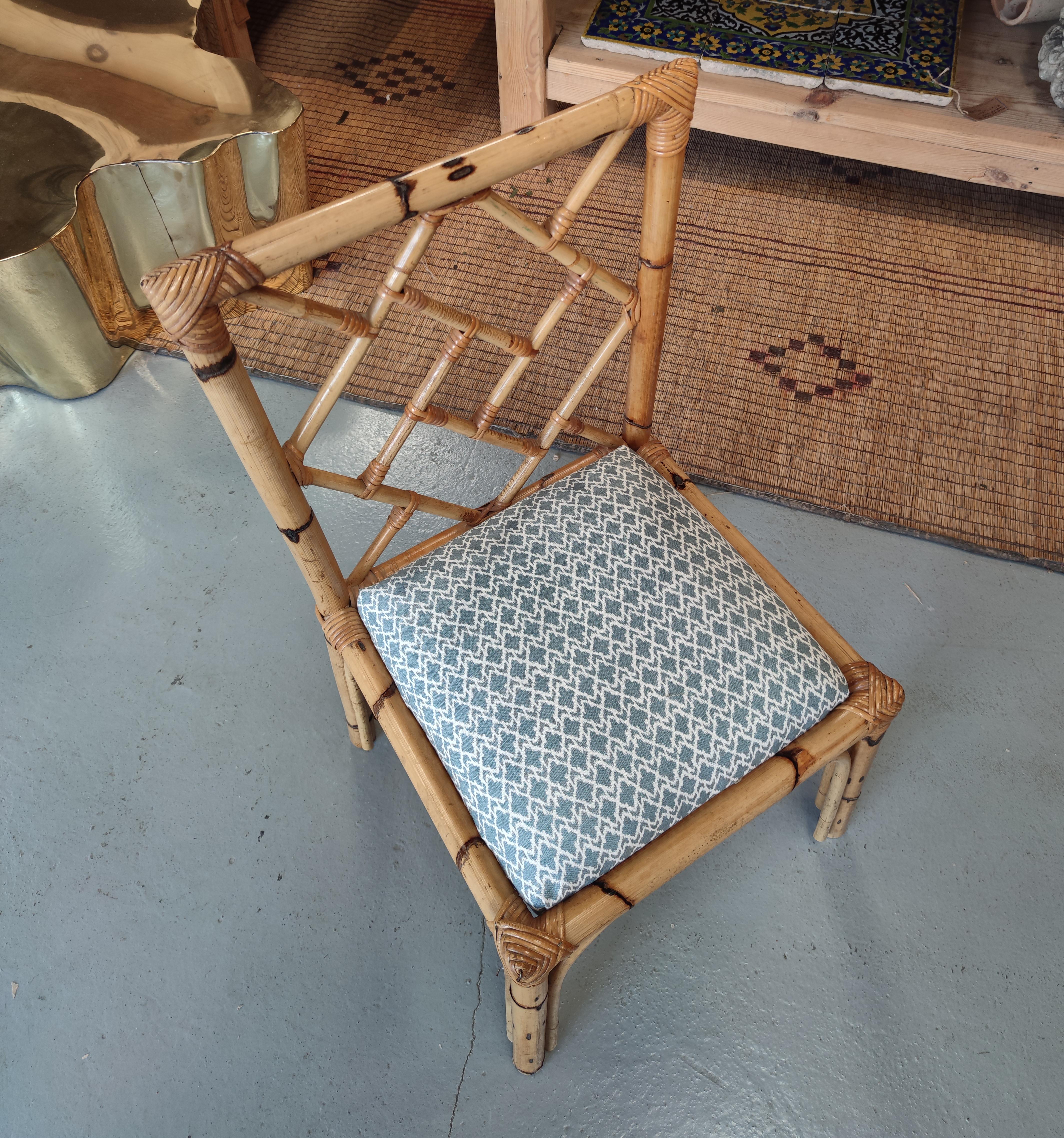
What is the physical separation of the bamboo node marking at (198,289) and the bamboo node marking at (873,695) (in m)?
0.70

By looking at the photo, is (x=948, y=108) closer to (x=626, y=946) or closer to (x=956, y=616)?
(x=956, y=616)

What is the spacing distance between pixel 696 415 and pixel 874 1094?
1.10 m

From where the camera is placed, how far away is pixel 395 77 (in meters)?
2.22

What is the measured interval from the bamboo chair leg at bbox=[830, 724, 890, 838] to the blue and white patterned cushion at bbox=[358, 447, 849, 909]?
4.5 inches

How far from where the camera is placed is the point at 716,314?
176cm

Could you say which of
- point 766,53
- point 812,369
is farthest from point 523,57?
point 812,369

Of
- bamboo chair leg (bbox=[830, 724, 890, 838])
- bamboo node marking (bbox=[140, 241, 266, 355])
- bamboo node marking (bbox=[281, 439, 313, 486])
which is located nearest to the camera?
bamboo node marking (bbox=[140, 241, 266, 355])

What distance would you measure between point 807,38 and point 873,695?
5.08ft

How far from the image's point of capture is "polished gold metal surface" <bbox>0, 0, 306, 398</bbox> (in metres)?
1.48

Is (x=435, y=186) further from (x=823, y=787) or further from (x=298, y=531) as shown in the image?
(x=823, y=787)

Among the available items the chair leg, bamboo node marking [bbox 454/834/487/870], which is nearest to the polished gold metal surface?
the chair leg

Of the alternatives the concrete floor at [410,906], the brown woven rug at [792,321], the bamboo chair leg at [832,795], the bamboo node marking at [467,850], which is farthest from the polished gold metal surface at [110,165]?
the bamboo chair leg at [832,795]

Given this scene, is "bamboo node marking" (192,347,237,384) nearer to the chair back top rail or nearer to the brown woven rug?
the chair back top rail

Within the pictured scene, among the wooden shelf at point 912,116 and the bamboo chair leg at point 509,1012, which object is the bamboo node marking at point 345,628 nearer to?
the bamboo chair leg at point 509,1012
